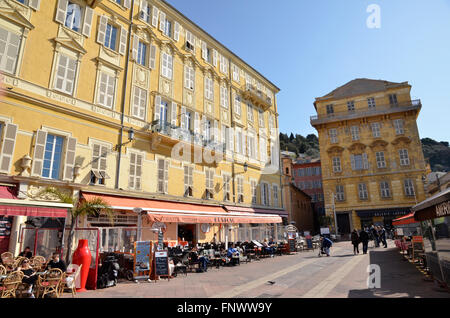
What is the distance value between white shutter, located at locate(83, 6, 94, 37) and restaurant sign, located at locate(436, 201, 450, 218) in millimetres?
16086

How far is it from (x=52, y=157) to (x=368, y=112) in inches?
1400

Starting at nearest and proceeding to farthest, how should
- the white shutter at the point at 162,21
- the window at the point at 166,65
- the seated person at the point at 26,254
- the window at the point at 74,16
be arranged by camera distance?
the seated person at the point at 26,254 < the window at the point at 74,16 < the window at the point at 166,65 < the white shutter at the point at 162,21

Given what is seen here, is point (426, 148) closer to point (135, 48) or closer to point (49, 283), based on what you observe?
point (135, 48)

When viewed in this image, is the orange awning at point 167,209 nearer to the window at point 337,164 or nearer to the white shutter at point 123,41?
the white shutter at point 123,41

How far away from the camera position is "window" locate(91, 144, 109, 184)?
43.2 feet

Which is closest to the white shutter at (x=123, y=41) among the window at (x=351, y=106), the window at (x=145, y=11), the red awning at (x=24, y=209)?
the window at (x=145, y=11)

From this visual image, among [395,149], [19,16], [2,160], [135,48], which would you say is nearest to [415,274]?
[2,160]

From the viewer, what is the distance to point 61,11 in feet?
43.9

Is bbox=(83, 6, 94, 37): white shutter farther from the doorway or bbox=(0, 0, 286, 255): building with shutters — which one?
the doorway

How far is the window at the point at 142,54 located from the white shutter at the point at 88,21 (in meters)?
3.10

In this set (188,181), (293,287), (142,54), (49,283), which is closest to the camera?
(49,283)

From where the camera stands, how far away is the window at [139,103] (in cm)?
1588

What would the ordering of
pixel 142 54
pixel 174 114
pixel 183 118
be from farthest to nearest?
pixel 183 118, pixel 174 114, pixel 142 54

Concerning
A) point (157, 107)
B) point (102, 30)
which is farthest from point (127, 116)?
point (102, 30)
